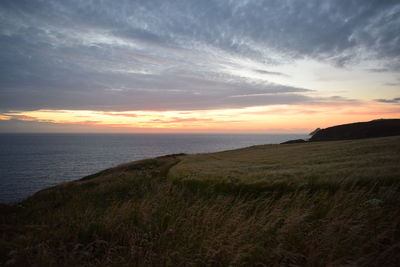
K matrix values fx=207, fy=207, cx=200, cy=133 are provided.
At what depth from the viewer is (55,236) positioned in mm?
6078

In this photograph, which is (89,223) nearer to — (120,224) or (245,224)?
(120,224)

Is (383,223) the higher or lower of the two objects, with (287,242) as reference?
higher

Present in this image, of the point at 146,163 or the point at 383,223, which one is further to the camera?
the point at 146,163

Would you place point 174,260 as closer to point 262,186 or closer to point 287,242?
point 287,242

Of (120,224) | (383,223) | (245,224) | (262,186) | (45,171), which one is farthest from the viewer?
(45,171)

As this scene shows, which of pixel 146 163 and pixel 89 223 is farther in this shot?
pixel 146 163

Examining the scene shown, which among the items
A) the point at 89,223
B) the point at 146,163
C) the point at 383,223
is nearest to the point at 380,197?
the point at 383,223

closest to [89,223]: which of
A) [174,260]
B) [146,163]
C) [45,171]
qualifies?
[174,260]

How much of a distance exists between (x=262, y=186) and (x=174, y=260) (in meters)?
11.0

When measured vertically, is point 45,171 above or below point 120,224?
below

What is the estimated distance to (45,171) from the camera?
7156cm

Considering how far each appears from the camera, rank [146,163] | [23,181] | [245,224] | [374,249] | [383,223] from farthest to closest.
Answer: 1. [23,181]
2. [146,163]
3. [245,224]
4. [383,223]
5. [374,249]

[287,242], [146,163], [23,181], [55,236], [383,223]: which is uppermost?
[383,223]

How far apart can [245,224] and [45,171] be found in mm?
86276
